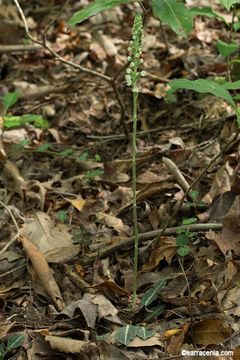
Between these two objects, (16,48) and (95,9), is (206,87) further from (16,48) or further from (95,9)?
(16,48)

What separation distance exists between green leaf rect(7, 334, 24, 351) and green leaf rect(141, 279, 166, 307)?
1.84 ft

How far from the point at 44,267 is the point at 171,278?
66cm

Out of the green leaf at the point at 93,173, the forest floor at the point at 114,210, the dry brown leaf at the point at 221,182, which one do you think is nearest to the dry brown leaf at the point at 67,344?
the forest floor at the point at 114,210

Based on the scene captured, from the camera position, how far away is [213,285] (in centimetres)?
241

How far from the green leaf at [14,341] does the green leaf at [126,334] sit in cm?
42

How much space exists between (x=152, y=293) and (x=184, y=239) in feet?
1.10

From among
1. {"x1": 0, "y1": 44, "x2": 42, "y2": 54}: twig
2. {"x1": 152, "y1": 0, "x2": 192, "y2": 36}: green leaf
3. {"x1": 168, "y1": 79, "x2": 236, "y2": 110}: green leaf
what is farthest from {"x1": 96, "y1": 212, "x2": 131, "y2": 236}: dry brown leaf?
{"x1": 0, "y1": 44, "x2": 42, "y2": 54}: twig

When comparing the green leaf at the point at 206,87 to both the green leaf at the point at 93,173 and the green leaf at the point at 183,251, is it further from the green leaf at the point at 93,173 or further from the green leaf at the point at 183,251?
the green leaf at the point at 93,173

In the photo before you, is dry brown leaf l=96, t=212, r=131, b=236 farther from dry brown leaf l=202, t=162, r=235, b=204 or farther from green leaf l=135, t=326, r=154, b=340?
→ green leaf l=135, t=326, r=154, b=340

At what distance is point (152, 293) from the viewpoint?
2.49 meters

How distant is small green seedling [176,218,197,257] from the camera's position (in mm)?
2607

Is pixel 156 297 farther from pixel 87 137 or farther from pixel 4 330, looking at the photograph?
pixel 87 137

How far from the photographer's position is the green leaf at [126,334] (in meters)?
2.22

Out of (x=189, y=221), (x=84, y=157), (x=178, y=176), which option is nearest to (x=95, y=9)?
(x=189, y=221)
